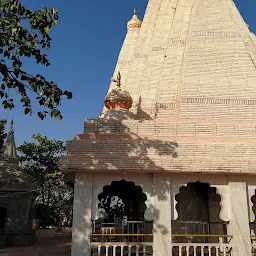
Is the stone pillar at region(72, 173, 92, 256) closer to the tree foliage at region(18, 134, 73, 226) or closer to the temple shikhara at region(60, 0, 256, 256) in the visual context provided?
the temple shikhara at region(60, 0, 256, 256)

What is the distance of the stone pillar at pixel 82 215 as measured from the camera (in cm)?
851

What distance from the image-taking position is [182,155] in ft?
29.8

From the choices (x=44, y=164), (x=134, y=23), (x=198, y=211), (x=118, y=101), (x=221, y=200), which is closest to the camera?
(x=221, y=200)

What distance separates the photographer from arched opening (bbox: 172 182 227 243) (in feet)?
32.9

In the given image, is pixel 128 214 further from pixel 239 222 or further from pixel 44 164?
pixel 44 164

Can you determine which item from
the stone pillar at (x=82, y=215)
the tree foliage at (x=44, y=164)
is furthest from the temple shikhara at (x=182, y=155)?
the tree foliage at (x=44, y=164)

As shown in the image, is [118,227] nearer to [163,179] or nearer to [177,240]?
[177,240]

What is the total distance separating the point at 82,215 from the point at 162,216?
2.04 meters

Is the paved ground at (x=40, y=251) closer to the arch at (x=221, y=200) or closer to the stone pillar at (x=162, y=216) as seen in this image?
the stone pillar at (x=162, y=216)

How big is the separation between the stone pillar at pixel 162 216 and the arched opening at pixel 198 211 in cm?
136

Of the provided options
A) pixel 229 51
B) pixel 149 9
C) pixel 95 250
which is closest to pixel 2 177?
pixel 95 250

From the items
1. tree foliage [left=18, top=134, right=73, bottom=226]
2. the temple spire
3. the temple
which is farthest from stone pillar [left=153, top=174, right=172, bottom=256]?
tree foliage [left=18, top=134, right=73, bottom=226]

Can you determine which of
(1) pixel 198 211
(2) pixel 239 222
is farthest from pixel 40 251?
(2) pixel 239 222

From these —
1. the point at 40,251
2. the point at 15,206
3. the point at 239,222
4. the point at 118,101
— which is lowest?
the point at 40,251
